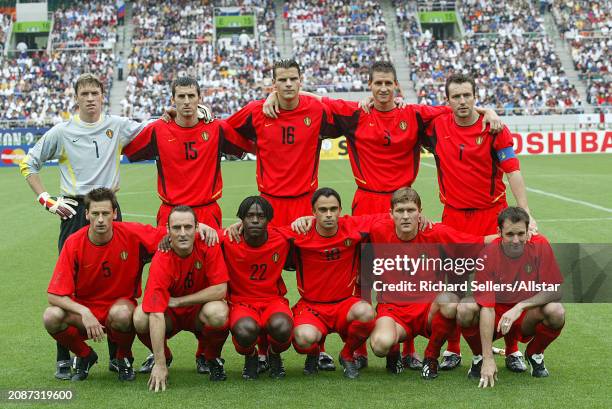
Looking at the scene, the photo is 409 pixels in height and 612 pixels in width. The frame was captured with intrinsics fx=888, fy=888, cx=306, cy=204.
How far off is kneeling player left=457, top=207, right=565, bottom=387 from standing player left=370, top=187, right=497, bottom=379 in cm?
18

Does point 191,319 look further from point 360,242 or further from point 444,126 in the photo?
point 444,126

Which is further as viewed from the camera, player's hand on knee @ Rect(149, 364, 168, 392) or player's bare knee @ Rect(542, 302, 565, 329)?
player's bare knee @ Rect(542, 302, 565, 329)

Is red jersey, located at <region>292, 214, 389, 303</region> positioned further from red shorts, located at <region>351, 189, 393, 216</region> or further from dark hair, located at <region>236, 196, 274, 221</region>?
red shorts, located at <region>351, 189, 393, 216</region>

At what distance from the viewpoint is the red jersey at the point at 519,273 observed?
588cm

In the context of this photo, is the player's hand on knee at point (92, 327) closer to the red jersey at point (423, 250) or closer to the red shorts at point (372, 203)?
the red jersey at point (423, 250)

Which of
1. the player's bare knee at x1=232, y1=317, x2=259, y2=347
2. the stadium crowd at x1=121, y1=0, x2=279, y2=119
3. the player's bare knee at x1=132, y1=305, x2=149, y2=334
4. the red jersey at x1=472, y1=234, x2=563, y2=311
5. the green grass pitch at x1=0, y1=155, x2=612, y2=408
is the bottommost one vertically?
the green grass pitch at x1=0, y1=155, x2=612, y2=408

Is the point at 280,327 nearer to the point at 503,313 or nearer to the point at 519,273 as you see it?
the point at 503,313

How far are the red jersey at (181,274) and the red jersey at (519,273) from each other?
175cm

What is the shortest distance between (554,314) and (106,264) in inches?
118

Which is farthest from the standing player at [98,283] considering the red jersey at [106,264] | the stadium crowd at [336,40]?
the stadium crowd at [336,40]

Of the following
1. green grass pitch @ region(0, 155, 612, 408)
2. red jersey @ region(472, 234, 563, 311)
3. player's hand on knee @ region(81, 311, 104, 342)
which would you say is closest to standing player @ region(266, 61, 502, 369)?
green grass pitch @ region(0, 155, 612, 408)

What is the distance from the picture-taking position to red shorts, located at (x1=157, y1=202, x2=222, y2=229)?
695cm

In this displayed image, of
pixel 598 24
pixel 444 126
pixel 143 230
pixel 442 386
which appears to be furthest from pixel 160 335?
pixel 598 24

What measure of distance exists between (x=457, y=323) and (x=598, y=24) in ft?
140
